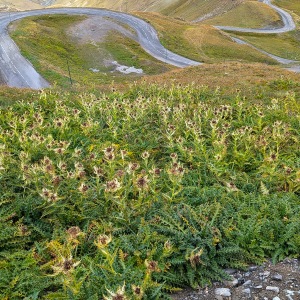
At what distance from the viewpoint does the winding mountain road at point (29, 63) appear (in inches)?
1811

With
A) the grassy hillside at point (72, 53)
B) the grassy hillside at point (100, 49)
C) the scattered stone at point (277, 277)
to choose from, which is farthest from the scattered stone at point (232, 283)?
the grassy hillside at point (72, 53)

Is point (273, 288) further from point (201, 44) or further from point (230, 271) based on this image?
point (201, 44)

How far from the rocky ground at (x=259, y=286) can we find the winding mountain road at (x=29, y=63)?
40479 mm

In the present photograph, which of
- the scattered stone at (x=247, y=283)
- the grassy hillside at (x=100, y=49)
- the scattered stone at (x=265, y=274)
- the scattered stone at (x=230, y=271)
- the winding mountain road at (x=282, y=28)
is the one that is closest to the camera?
the scattered stone at (x=247, y=283)

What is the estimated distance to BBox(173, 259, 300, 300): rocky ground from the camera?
497 cm

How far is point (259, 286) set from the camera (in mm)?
5141

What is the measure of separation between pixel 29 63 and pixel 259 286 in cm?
5130

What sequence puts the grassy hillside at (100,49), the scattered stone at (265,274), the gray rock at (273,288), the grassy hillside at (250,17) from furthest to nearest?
the grassy hillside at (250,17)
the grassy hillside at (100,49)
the scattered stone at (265,274)
the gray rock at (273,288)

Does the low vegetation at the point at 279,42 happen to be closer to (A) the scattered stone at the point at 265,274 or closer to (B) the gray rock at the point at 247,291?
(A) the scattered stone at the point at 265,274

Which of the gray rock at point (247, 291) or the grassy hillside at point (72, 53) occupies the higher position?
the gray rock at point (247, 291)

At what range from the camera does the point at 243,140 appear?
31.3 ft

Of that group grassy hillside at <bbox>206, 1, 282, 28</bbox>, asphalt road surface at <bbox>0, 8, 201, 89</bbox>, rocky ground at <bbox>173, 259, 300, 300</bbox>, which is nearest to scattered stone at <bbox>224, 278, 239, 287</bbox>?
rocky ground at <bbox>173, 259, 300, 300</bbox>

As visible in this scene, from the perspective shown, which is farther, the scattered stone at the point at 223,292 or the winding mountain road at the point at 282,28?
the winding mountain road at the point at 282,28

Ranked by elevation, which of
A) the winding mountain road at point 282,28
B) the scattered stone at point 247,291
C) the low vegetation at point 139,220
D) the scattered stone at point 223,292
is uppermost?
the low vegetation at point 139,220
